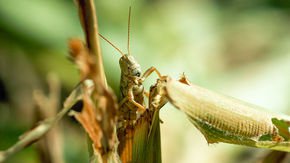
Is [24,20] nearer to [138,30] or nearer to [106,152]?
[138,30]

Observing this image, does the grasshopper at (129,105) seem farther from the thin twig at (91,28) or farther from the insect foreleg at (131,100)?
the thin twig at (91,28)

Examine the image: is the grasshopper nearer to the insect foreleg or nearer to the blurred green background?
the insect foreleg

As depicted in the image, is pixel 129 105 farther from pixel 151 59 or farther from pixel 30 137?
pixel 151 59

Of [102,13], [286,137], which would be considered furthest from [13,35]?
[286,137]

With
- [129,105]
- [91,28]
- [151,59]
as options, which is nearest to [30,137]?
[91,28]

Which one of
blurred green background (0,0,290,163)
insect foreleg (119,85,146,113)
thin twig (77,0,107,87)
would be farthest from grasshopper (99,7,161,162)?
blurred green background (0,0,290,163)

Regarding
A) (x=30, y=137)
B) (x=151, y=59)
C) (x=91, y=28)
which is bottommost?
(x=30, y=137)
